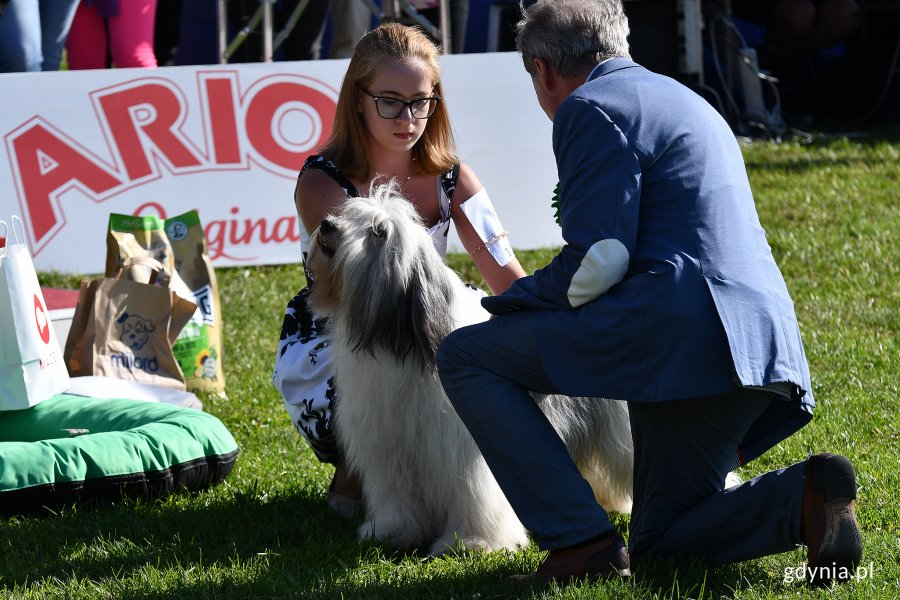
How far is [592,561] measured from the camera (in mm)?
2873

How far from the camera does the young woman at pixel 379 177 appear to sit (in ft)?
12.1

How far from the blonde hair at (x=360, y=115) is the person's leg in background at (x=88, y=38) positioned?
3844 millimetres

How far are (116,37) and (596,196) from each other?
511 cm

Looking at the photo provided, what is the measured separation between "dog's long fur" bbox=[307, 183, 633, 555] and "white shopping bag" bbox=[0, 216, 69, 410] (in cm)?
121

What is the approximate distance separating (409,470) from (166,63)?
239 inches

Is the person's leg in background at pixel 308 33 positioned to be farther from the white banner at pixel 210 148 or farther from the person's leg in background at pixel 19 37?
the person's leg in background at pixel 19 37

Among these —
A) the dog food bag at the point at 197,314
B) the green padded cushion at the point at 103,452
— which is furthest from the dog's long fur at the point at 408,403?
the dog food bag at the point at 197,314

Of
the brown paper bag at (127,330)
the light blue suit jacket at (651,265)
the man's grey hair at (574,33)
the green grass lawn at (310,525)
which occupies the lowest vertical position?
the green grass lawn at (310,525)

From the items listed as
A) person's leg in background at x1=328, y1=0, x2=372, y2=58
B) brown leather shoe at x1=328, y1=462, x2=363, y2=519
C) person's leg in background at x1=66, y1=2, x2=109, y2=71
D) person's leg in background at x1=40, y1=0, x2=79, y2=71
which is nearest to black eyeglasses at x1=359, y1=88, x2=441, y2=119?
brown leather shoe at x1=328, y1=462, x2=363, y2=519

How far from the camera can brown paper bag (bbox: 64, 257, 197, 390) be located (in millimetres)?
4688

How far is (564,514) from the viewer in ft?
9.45

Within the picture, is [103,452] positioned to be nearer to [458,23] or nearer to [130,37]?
[130,37]

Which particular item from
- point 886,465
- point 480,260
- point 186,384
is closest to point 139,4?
point 186,384

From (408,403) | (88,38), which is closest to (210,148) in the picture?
(88,38)
